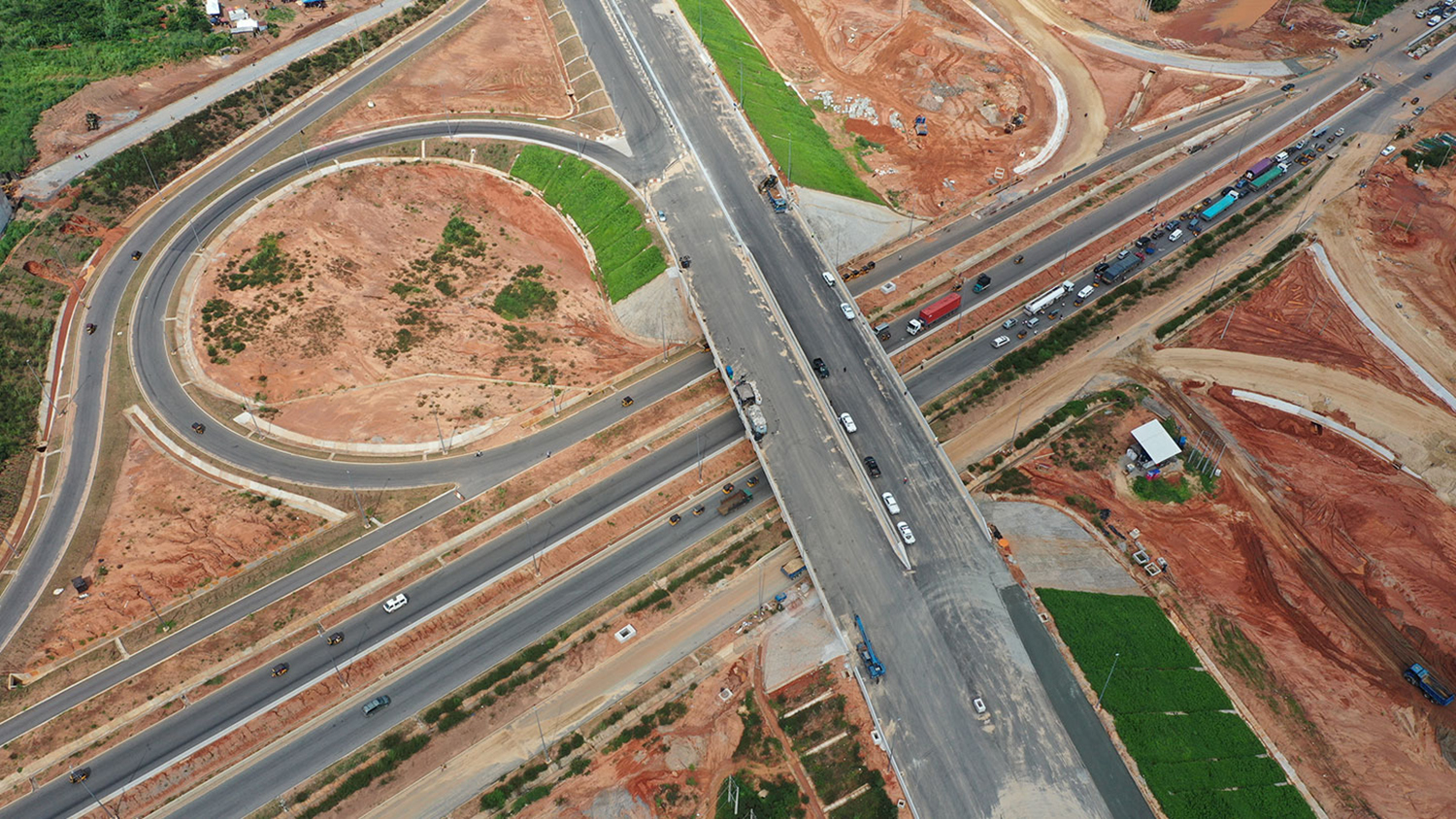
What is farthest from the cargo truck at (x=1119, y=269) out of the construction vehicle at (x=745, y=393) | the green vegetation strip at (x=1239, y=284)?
the construction vehicle at (x=745, y=393)

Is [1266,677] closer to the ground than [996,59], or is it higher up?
closer to the ground

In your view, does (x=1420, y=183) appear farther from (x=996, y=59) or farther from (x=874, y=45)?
(x=874, y=45)

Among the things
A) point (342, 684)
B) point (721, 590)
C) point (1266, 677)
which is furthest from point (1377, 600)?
point (342, 684)

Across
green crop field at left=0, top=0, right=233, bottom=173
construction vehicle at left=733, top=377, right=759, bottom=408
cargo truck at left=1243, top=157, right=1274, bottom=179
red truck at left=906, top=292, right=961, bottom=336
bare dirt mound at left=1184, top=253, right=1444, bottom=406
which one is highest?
green crop field at left=0, top=0, right=233, bottom=173

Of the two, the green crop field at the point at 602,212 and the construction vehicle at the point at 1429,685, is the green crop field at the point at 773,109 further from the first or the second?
the construction vehicle at the point at 1429,685

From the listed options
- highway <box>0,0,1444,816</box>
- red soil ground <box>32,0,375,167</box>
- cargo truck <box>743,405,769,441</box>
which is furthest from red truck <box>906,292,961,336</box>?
red soil ground <box>32,0,375,167</box>

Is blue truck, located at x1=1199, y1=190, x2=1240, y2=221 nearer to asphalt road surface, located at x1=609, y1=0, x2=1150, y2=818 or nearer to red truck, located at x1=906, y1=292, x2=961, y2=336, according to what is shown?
red truck, located at x1=906, y1=292, x2=961, y2=336
